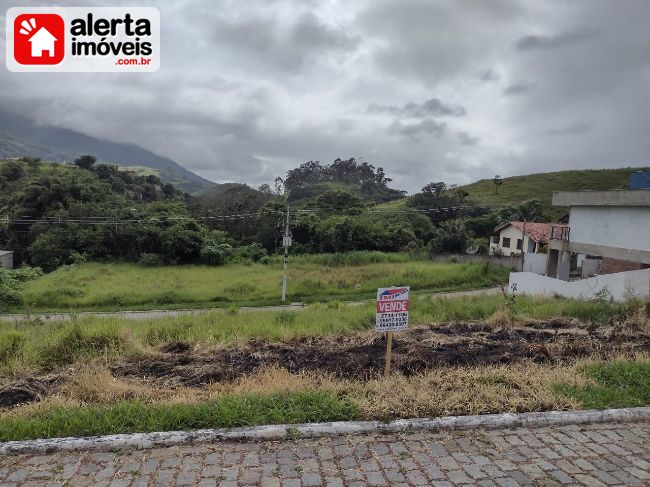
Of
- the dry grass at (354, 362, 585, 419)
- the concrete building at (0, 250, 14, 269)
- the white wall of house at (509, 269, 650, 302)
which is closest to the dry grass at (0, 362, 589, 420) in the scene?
the dry grass at (354, 362, 585, 419)

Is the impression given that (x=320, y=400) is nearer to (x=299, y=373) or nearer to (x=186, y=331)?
(x=299, y=373)

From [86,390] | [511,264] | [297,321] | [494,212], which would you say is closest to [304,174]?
[494,212]

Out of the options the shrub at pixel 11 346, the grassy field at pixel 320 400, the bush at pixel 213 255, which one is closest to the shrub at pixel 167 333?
the shrub at pixel 11 346

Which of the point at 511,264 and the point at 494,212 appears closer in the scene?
the point at 511,264

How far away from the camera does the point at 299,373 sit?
5.57 metres

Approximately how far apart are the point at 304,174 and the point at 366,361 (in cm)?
7980

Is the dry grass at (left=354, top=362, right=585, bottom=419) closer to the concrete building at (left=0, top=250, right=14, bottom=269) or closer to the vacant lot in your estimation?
the vacant lot

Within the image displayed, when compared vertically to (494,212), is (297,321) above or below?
below

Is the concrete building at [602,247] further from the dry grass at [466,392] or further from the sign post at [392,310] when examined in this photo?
the sign post at [392,310]

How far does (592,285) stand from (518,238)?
23.7 meters

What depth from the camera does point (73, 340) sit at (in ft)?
22.4

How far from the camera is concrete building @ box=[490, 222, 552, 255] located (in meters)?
35.7

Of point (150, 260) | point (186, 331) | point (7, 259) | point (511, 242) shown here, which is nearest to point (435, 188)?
point (511, 242)

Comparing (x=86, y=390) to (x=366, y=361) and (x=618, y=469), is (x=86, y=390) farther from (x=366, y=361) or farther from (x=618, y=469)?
(x=618, y=469)
